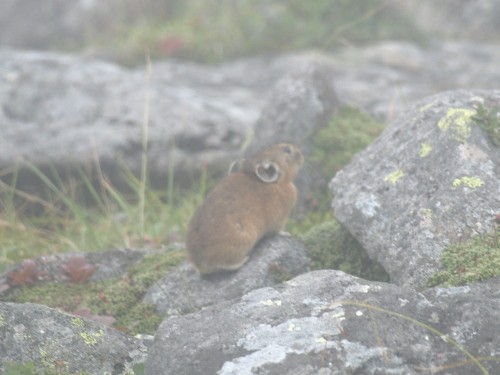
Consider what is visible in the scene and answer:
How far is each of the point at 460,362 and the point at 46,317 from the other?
226cm

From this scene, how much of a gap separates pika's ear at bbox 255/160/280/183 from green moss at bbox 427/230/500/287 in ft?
6.79

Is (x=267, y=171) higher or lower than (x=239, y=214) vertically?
higher

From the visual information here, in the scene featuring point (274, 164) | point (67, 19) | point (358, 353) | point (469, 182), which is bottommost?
point (67, 19)

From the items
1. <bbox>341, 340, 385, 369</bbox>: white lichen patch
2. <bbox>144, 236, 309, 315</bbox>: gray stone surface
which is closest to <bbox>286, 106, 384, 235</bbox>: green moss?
<bbox>144, 236, 309, 315</bbox>: gray stone surface

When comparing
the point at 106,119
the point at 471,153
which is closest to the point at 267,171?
the point at 471,153

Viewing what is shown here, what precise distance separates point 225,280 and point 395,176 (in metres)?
1.36

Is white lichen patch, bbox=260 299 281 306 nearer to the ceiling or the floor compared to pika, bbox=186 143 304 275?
nearer to the ceiling

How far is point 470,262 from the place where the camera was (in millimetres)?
5191

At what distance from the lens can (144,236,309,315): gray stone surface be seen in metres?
6.27

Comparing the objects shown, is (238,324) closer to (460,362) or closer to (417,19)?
(460,362)

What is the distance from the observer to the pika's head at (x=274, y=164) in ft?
23.7

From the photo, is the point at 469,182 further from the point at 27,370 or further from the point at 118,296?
the point at 27,370

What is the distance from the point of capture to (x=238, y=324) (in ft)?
15.7

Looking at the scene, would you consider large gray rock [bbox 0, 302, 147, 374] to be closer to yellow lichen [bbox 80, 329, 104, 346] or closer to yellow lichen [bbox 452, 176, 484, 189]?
yellow lichen [bbox 80, 329, 104, 346]
